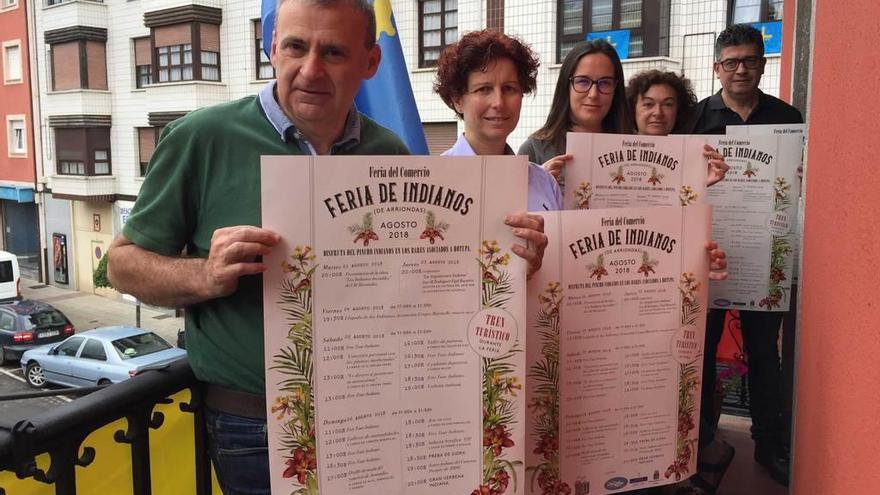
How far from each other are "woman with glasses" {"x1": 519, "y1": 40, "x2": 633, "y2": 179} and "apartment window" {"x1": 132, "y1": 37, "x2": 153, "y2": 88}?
20137 mm

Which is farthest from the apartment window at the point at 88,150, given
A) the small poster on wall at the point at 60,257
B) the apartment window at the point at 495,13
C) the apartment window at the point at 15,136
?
the apartment window at the point at 495,13

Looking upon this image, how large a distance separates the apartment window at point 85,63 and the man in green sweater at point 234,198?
2285cm

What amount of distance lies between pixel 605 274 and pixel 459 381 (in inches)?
18.5

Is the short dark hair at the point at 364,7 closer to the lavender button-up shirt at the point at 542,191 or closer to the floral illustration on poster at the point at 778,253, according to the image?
the lavender button-up shirt at the point at 542,191

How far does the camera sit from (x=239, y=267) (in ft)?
4.46

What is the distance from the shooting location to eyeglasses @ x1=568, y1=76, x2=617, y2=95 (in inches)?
105

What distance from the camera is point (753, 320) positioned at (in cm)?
316

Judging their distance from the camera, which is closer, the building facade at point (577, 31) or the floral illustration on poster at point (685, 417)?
the floral illustration on poster at point (685, 417)

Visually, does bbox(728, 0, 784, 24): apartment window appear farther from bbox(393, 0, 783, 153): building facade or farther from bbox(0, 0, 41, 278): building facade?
bbox(0, 0, 41, 278): building facade

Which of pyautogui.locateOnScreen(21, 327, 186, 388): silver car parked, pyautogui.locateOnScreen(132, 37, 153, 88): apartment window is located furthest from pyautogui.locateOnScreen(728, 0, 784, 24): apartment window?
pyautogui.locateOnScreen(132, 37, 153, 88): apartment window

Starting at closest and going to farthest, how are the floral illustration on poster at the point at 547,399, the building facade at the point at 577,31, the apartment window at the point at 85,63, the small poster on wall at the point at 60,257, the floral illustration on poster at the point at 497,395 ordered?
1. the floral illustration on poster at the point at 497,395
2. the floral illustration on poster at the point at 547,399
3. the building facade at the point at 577,31
4. the apartment window at the point at 85,63
5. the small poster on wall at the point at 60,257

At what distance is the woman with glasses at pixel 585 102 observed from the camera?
8.74 feet

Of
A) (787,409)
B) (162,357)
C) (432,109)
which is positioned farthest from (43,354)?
(787,409)

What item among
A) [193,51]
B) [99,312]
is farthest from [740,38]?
[99,312]
